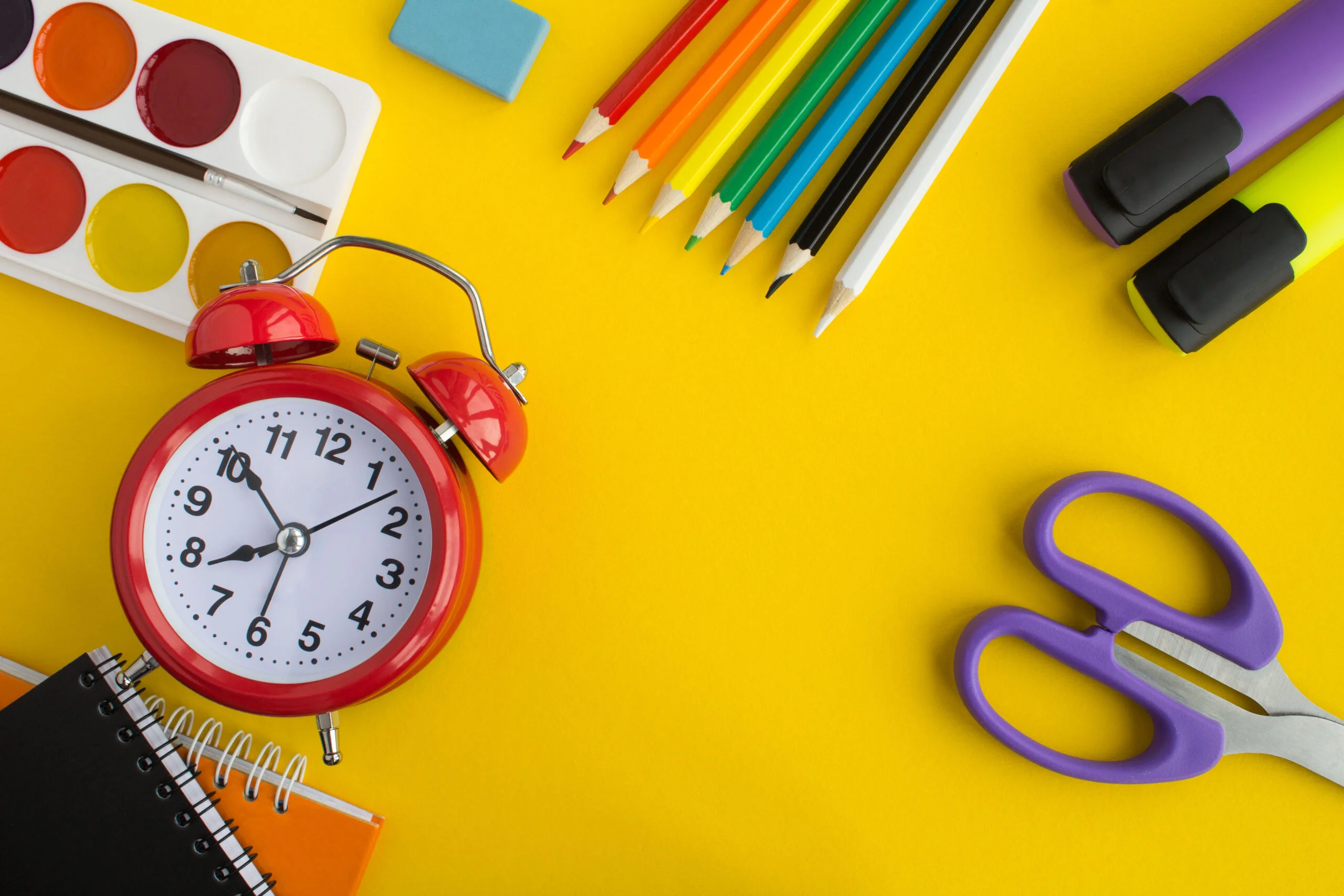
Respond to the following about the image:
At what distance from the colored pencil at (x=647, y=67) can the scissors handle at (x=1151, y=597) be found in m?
0.51

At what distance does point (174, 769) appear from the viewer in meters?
0.73

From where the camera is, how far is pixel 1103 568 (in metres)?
0.78

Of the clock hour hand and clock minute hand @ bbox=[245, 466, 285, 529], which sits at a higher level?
clock minute hand @ bbox=[245, 466, 285, 529]

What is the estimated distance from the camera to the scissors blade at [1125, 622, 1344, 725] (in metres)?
0.75

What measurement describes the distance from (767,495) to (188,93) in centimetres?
63

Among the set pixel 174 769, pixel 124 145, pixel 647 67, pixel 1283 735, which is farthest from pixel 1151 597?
pixel 124 145

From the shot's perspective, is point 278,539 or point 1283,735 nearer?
point 278,539

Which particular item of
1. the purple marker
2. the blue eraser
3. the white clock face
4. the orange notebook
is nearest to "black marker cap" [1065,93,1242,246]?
the purple marker

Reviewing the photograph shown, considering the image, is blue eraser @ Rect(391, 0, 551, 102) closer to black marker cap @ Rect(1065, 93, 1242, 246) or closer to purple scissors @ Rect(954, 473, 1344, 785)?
black marker cap @ Rect(1065, 93, 1242, 246)

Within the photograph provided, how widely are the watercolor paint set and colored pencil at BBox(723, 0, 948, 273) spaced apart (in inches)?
13.9

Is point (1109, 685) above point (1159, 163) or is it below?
below

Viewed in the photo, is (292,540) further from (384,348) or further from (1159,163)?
(1159,163)

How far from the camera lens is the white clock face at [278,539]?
650 mm

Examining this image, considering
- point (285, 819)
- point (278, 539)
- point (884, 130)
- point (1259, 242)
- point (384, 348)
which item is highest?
point (884, 130)
